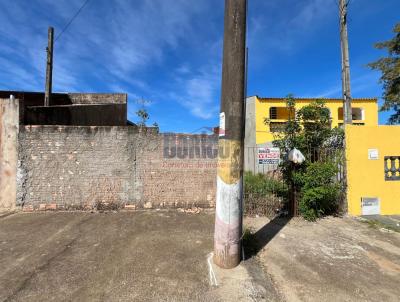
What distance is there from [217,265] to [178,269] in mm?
540

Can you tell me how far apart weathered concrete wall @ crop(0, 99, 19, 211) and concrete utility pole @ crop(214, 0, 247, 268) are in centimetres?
→ 593

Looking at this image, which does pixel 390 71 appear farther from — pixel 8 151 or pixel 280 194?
pixel 8 151

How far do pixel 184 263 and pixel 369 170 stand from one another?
5.47m

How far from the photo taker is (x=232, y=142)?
330 centimetres

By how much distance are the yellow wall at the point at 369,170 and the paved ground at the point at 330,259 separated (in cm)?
102

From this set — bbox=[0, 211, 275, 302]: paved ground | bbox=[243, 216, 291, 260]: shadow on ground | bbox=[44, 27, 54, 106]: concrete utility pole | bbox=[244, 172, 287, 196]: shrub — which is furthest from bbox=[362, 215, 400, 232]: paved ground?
bbox=[44, 27, 54, 106]: concrete utility pole

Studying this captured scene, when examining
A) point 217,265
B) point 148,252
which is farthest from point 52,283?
point 217,265

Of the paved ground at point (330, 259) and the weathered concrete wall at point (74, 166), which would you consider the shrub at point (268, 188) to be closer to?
the paved ground at point (330, 259)

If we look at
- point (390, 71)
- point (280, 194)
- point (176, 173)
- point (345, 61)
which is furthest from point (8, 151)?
point (390, 71)

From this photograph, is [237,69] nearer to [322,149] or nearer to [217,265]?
[217,265]

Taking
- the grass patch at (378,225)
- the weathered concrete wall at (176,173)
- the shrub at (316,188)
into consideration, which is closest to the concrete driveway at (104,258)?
the weathered concrete wall at (176,173)

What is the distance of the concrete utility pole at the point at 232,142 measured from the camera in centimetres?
328

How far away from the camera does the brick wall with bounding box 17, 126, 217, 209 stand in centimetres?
639

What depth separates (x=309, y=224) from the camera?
5414 mm
